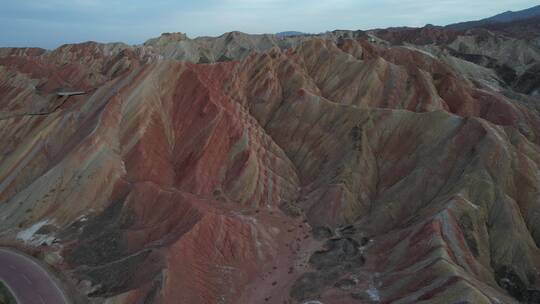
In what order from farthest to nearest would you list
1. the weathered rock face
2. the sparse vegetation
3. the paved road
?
the weathered rock face, the paved road, the sparse vegetation

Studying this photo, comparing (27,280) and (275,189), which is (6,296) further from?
(275,189)

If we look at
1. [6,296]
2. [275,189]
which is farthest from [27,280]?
[275,189]

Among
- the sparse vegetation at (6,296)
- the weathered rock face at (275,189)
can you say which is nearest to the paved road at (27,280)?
the sparse vegetation at (6,296)

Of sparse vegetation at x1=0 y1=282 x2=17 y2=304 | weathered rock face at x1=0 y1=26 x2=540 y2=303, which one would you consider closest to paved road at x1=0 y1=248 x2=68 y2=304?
sparse vegetation at x1=0 y1=282 x2=17 y2=304

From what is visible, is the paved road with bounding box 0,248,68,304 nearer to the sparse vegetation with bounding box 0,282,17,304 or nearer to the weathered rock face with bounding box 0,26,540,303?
the sparse vegetation with bounding box 0,282,17,304

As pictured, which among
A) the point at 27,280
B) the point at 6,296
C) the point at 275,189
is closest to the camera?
the point at 6,296

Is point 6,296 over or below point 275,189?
below

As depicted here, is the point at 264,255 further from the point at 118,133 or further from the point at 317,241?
the point at 118,133
